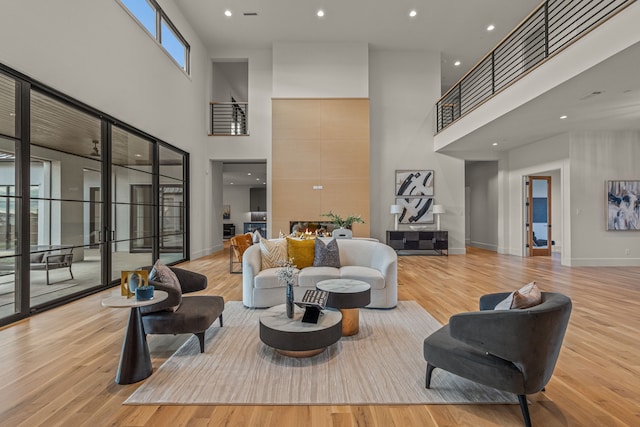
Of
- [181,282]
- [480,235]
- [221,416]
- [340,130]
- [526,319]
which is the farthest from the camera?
[480,235]

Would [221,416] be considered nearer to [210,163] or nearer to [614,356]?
[614,356]

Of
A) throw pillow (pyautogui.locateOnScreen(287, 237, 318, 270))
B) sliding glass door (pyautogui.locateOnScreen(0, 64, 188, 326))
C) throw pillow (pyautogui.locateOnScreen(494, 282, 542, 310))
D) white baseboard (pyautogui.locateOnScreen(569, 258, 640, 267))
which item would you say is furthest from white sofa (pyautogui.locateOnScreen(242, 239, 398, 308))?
white baseboard (pyautogui.locateOnScreen(569, 258, 640, 267))

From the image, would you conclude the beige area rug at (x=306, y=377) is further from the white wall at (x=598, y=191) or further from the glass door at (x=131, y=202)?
the white wall at (x=598, y=191)

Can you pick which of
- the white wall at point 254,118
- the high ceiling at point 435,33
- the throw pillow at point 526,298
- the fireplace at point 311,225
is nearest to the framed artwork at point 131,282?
the throw pillow at point 526,298

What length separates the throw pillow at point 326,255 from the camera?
424 cm

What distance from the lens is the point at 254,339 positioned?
2980 mm

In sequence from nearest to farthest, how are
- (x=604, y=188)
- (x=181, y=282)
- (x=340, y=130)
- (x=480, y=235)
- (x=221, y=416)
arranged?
(x=221, y=416)
(x=181, y=282)
(x=604, y=188)
(x=340, y=130)
(x=480, y=235)

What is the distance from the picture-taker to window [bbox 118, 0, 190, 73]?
5.71 metres

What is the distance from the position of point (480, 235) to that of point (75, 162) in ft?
37.1

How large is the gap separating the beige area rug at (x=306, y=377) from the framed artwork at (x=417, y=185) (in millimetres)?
6703

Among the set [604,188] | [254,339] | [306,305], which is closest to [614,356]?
[306,305]

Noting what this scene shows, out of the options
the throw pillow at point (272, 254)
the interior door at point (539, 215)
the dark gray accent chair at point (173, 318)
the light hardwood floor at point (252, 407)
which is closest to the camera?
the light hardwood floor at point (252, 407)

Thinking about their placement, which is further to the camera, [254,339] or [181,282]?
[181,282]

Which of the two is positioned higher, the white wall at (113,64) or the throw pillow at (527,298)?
the white wall at (113,64)
